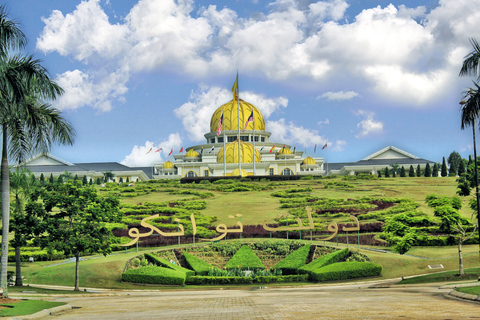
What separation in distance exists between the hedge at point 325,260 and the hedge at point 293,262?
0.66 m

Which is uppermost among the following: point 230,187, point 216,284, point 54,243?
point 230,187

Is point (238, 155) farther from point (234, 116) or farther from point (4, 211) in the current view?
point (4, 211)

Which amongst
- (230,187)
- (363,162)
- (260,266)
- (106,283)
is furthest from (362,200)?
(363,162)

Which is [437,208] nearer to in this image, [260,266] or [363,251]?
[363,251]

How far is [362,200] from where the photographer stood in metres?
51.6

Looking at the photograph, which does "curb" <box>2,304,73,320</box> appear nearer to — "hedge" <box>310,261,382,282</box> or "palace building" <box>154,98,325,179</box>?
"hedge" <box>310,261,382,282</box>

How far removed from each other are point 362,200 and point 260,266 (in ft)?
78.5

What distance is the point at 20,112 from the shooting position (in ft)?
60.6

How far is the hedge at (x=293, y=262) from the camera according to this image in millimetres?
30109

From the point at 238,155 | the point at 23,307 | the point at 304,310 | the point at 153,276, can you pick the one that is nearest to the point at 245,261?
the point at 153,276

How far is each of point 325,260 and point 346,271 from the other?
2.30m

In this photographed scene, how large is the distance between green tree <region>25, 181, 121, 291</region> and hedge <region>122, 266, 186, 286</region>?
6.61 ft

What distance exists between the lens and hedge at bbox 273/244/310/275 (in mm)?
30109

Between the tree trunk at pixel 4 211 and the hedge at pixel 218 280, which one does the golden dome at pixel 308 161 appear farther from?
the tree trunk at pixel 4 211
